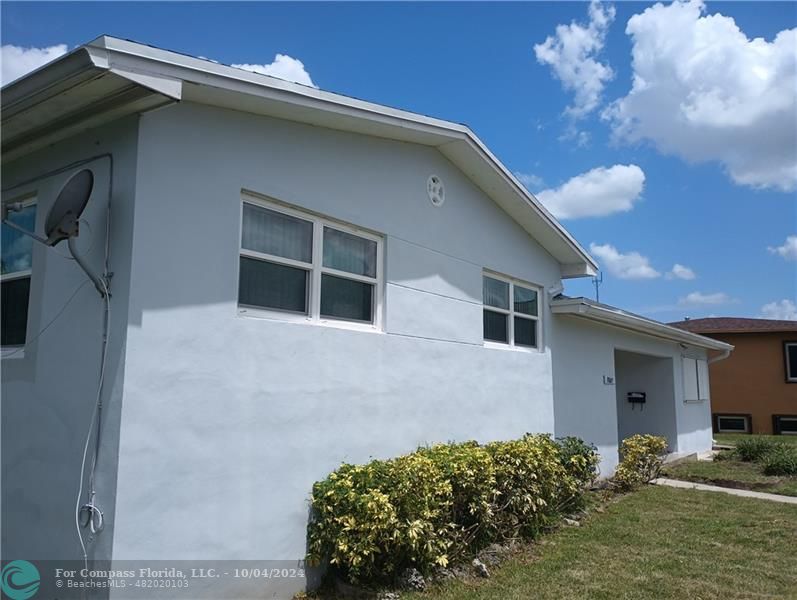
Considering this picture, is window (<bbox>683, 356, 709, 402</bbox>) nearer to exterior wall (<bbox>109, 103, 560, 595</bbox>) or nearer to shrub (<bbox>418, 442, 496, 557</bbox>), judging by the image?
exterior wall (<bbox>109, 103, 560, 595</bbox>)

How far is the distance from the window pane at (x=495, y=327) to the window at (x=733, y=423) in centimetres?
2028

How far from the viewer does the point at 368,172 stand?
6.92m

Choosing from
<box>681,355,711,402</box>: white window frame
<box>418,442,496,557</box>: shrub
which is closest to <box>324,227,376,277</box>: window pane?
<box>418,442,496,557</box>: shrub

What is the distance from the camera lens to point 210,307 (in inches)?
197

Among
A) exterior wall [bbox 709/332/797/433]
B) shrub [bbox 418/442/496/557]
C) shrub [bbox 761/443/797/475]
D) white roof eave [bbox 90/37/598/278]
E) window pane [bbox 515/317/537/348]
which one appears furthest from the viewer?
exterior wall [bbox 709/332/797/433]

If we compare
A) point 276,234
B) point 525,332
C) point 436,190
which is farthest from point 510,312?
point 276,234

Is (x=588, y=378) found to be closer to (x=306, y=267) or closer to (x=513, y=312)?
(x=513, y=312)

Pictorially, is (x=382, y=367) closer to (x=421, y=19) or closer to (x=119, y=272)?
(x=119, y=272)

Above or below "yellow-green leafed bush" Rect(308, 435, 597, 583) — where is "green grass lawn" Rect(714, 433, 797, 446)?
below

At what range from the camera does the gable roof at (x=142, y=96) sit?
13.3 ft

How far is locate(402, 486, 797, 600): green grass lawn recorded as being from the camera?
579 cm

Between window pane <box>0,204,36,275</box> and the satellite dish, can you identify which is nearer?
the satellite dish

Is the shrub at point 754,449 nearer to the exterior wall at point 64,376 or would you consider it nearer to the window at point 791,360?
the window at point 791,360

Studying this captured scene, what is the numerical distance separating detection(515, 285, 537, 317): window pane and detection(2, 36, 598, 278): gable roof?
11.6 ft
